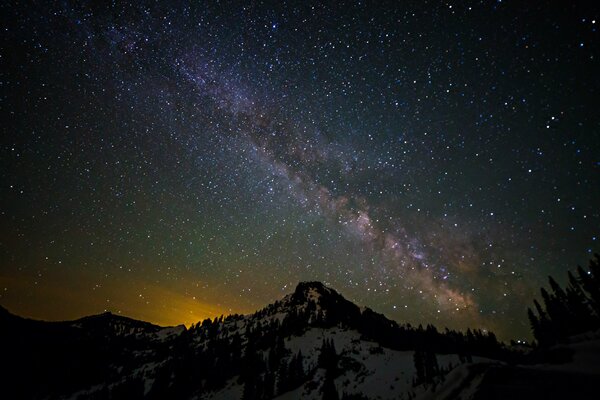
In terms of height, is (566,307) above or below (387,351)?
above

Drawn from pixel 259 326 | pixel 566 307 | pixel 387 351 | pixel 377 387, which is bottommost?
pixel 377 387

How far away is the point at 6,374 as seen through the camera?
17600 cm

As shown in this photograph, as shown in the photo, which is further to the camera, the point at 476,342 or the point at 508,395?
the point at 476,342

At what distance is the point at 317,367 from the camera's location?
271 feet

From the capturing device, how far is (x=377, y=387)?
2244 inches

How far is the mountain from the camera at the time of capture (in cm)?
1486

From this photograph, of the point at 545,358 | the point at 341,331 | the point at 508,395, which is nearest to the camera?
the point at 508,395

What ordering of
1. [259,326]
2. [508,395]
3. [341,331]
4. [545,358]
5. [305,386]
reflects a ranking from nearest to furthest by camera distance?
[508,395] < [545,358] < [305,386] < [341,331] < [259,326]

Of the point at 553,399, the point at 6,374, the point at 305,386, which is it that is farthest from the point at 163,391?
the point at 6,374

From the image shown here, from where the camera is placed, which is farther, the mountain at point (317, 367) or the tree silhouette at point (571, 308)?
the tree silhouette at point (571, 308)

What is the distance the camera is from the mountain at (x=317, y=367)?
14.9 m

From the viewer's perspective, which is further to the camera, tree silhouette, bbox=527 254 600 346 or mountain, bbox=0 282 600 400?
tree silhouette, bbox=527 254 600 346

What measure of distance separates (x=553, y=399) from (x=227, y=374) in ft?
341

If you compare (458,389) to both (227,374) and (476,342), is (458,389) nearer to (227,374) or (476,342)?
(476,342)
